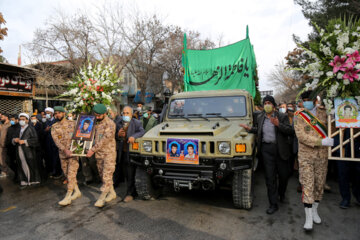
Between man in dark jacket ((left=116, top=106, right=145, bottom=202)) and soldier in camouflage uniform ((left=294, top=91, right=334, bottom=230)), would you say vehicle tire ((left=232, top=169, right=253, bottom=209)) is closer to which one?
soldier in camouflage uniform ((left=294, top=91, right=334, bottom=230))

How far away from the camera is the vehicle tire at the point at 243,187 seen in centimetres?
380

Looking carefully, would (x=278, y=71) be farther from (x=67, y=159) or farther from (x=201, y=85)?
(x=67, y=159)

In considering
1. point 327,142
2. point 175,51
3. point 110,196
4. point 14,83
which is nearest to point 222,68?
point 327,142

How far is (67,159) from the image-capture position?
481cm

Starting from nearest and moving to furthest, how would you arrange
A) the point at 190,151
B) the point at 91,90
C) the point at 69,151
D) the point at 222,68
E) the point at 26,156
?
the point at 190,151
the point at 69,151
the point at 91,90
the point at 26,156
the point at 222,68

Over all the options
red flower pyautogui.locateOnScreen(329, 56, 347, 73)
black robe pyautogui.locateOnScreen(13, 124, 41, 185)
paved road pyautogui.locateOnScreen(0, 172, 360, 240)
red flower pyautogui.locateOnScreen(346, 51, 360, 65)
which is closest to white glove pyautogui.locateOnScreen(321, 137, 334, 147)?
red flower pyautogui.locateOnScreen(329, 56, 347, 73)

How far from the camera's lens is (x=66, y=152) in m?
4.51

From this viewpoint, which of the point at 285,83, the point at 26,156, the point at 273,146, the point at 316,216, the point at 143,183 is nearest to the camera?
the point at 316,216

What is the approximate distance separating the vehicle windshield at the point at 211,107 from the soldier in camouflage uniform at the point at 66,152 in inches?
79.7

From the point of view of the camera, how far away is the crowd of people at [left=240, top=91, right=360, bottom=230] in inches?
135

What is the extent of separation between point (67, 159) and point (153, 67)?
61.2ft

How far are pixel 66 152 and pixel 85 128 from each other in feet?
1.80

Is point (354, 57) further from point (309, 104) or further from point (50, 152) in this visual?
point (50, 152)

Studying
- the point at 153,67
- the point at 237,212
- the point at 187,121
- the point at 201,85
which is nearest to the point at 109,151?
the point at 187,121
